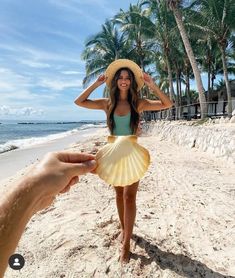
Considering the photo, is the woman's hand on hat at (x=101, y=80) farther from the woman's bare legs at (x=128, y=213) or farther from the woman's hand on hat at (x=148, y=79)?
the woman's bare legs at (x=128, y=213)

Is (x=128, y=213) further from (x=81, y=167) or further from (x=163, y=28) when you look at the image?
(x=163, y=28)

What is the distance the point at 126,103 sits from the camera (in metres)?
3.74

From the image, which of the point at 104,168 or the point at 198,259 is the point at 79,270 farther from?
the point at 104,168

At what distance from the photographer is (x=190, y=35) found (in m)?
27.6

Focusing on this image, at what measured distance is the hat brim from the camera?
3619 mm

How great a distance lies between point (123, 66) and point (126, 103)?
1.20ft

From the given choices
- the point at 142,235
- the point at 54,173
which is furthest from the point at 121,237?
the point at 54,173

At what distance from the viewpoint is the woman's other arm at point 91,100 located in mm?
3811

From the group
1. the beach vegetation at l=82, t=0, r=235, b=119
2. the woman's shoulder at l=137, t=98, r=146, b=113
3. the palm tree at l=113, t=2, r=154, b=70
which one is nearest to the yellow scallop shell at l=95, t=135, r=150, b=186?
the woman's shoulder at l=137, t=98, r=146, b=113

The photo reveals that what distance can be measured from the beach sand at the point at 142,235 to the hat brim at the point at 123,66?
68.5 inches

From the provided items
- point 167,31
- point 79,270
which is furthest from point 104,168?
point 167,31

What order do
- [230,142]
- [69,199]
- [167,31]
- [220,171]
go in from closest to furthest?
[69,199], [220,171], [230,142], [167,31]

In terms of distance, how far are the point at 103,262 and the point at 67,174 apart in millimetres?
3005

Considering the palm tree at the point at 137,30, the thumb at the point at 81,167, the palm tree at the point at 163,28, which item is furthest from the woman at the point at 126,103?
the palm tree at the point at 137,30
